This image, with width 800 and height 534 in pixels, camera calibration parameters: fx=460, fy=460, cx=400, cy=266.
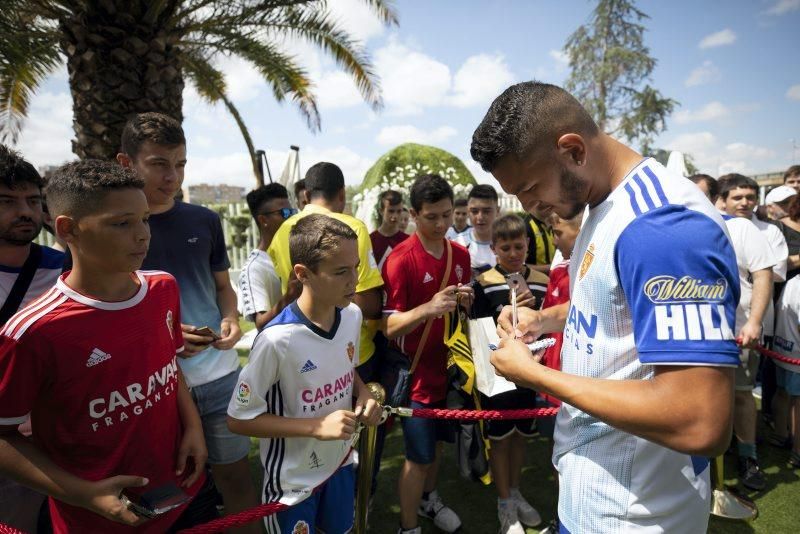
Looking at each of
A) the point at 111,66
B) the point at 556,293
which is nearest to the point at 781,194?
the point at 556,293

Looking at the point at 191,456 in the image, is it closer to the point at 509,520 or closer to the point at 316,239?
the point at 316,239

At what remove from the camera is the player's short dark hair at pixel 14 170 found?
2.34m

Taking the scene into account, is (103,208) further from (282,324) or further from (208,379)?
(208,379)

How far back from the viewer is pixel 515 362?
59.0 inches

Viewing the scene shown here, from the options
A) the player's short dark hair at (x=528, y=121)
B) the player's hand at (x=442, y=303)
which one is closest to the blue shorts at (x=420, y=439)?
the player's hand at (x=442, y=303)

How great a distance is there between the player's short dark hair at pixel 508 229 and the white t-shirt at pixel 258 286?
1740mm

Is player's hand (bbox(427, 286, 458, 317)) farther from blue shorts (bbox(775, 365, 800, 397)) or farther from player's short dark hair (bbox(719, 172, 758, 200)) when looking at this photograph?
player's short dark hair (bbox(719, 172, 758, 200))

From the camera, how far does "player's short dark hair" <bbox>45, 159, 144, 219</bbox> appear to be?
1.87 meters

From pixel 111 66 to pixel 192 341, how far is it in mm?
4754

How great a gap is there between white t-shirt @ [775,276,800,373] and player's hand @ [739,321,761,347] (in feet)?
2.12

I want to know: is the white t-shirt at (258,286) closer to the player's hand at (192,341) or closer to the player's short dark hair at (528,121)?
the player's hand at (192,341)

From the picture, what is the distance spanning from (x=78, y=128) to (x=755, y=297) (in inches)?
293

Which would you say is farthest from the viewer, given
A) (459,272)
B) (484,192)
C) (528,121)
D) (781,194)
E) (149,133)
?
(781,194)

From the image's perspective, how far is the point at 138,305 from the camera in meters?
2.01
